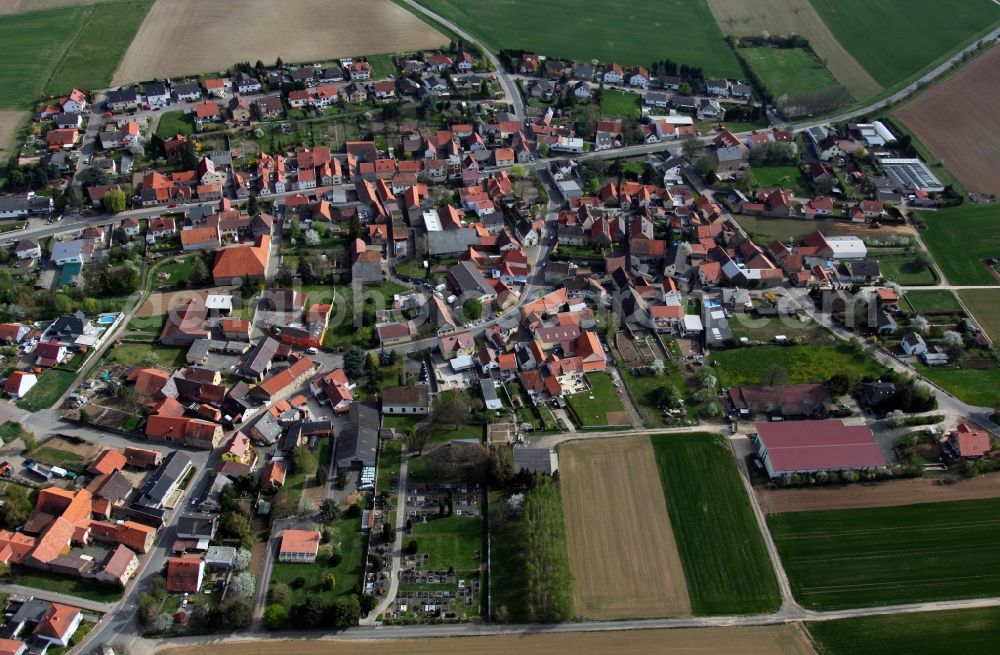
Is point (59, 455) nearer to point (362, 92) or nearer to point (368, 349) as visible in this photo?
point (368, 349)

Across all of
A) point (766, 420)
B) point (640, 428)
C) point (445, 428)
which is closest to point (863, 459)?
point (766, 420)

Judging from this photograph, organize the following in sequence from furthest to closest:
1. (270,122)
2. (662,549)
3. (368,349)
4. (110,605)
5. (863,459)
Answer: (270,122) < (368,349) < (863,459) < (662,549) < (110,605)

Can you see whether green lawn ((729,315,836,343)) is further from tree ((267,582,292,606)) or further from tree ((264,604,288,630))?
tree ((264,604,288,630))

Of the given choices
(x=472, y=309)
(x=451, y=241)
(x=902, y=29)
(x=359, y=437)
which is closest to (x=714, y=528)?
(x=359, y=437)

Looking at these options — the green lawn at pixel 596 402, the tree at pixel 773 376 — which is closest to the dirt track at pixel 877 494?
the tree at pixel 773 376

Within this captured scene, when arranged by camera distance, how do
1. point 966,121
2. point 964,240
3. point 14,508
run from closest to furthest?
point 14,508, point 964,240, point 966,121

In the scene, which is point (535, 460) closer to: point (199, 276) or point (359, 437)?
point (359, 437)

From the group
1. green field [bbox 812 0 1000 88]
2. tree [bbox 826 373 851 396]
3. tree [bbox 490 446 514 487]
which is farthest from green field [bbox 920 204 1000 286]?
tree [bbox 490 446 514 487]
